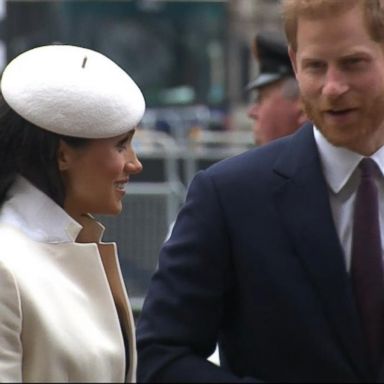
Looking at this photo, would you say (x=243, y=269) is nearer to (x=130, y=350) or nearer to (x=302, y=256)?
(x=302, y=256)

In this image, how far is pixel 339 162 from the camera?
336cm

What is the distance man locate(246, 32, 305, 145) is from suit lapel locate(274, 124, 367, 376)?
2718mm

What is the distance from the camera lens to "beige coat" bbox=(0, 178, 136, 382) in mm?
3395

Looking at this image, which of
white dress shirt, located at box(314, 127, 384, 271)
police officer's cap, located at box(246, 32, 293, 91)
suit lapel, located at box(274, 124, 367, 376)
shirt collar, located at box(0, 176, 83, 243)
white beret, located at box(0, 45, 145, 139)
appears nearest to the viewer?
suit lapel, located at box(274, 124, 367, 376)

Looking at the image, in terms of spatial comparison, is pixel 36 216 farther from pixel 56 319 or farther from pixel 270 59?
pixel 270 59

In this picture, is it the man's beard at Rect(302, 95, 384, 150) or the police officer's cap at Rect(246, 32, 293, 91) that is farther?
the police officer's cap at Rect(246, 32, 293, 91)

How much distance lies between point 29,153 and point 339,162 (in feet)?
2.30

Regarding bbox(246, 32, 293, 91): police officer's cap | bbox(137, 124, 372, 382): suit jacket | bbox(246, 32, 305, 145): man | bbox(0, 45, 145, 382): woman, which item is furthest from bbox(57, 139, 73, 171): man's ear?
bbox(246, 32, 293, 91): police officer's cap

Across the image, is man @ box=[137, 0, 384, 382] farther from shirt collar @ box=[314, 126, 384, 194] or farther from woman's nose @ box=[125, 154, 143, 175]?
woman's nose @ box=[125, 154, 143, 175]

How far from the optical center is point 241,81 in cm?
3697

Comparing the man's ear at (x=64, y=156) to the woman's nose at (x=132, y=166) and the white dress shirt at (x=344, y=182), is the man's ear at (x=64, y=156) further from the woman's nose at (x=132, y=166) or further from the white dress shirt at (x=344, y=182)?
the white dress shirt at (x=344, y=182)

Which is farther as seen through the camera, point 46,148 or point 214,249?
point 46,148

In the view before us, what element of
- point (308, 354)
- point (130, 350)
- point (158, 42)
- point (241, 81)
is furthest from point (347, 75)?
point (241, 81)

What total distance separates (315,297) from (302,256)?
0.31 ft
